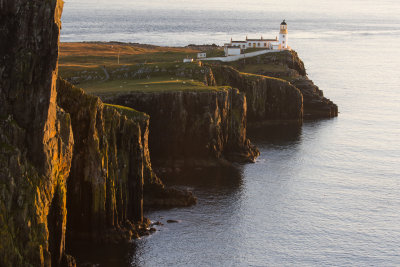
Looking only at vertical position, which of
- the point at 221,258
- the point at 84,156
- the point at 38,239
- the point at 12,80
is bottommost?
the point at 221,258

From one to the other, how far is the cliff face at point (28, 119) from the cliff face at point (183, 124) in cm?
6125

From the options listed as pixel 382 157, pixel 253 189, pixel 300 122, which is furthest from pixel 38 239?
pixel 300 122

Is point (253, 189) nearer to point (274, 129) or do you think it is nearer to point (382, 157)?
point (382, 157)

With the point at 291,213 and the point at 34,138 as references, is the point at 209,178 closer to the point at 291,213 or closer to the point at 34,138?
the point at 291,213

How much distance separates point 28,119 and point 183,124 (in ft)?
217

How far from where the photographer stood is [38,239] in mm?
72812

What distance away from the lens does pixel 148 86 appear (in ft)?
488

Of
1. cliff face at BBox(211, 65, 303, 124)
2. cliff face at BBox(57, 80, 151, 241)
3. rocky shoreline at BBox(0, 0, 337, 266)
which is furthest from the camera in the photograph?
cliff face at BBox(211, 65, 303, 124)

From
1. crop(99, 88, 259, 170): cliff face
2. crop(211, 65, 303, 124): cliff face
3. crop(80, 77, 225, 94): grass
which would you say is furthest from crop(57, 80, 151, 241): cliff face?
crop(211, 65, 303, 124): cliff face

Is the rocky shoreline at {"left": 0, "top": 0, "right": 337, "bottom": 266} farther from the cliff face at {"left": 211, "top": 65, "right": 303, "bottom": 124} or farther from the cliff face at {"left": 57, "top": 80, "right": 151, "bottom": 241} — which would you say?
the cliff face at {"left": 211, "top": 65, "right": 303, "bottom": 124}

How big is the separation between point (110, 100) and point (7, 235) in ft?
226

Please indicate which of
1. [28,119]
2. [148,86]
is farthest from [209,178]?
[28,119]

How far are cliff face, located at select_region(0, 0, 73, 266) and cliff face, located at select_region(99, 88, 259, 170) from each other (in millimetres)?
61247

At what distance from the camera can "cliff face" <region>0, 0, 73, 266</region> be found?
2835 inches
